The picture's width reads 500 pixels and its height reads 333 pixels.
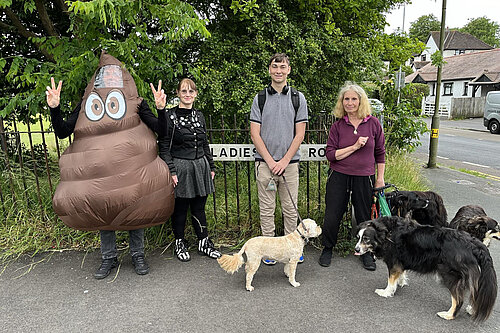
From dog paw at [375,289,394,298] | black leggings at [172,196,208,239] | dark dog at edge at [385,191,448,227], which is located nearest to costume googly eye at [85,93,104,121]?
black leggings at [172,196,208,239]

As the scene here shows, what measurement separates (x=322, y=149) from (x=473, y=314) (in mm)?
2361

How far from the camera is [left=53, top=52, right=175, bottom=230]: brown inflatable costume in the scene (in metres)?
3.34

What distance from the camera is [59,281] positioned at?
375cm

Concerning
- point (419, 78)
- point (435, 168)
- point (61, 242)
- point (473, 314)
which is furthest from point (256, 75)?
point (419, 78)

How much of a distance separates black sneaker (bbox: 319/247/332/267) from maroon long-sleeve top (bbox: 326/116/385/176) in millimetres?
971

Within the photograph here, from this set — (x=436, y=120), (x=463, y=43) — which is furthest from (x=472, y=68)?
(x=436, y=120)

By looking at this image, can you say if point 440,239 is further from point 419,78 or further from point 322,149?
point 419,78

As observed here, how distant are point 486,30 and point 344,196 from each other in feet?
260

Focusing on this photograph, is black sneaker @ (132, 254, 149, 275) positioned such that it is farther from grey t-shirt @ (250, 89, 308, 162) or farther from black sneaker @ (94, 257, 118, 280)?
grey t-shirt @ (250, 89, 308, 162)

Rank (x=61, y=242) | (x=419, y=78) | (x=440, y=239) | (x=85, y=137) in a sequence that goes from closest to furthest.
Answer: (x=440, y=239) → (x=85, y=137) → (x=61, y=242) → (x=419, y=78)

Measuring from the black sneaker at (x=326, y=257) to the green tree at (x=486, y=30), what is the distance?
77.1 meters

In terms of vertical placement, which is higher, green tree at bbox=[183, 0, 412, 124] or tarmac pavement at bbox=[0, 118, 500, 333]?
green tree at bbox=[183, 0, 412, 124]

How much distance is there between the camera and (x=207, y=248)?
424 centimetres

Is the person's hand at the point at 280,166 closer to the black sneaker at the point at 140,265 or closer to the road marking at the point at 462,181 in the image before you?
the black sneaker at the point at 140,265
